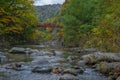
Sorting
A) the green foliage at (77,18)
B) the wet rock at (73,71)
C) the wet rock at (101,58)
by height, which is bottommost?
the wet rock at (73,71)

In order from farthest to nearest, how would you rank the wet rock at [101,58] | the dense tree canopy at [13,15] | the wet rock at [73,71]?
1. the dense tree canopy at [13,15]
2. the wet rock at [101,58]
3. the wet rock at [73,71]

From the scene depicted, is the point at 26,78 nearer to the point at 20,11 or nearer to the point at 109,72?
the point at 109,72

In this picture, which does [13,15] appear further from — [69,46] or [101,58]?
[101,58]

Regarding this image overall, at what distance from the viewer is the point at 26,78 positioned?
16.4 metres

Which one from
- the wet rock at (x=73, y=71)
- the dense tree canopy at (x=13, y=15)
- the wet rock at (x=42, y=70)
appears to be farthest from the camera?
the dense tree canopy at (x=13, y=15)

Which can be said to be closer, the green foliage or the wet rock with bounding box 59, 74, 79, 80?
the wet rock with bounding box 59, 74, 79, 80

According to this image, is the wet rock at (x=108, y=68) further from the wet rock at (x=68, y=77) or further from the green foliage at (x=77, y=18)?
the green foliage at (x=77, y=18)

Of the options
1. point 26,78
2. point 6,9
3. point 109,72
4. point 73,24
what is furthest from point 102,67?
point 6,9

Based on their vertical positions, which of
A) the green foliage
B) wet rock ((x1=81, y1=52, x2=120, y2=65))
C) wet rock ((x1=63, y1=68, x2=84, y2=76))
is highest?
the green foliage

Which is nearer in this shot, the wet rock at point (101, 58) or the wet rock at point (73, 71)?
the wet rock at point (73, 71)

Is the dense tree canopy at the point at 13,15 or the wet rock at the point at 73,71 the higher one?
the dense tree canopy at the point at 13,15

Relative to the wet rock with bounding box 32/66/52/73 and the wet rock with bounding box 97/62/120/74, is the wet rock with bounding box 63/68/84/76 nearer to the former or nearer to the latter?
the wet rock with bounding box 97/62/120/74

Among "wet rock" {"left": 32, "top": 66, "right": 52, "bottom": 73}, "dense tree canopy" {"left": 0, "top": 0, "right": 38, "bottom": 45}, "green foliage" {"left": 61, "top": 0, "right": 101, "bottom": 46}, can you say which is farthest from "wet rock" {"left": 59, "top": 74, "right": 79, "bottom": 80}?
"dense tree canopy" {"left": 0, "top": 0, "right": 38, "bottom": 45}

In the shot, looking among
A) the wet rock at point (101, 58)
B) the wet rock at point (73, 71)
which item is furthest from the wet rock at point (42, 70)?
the wet rock at point (101, 58)
